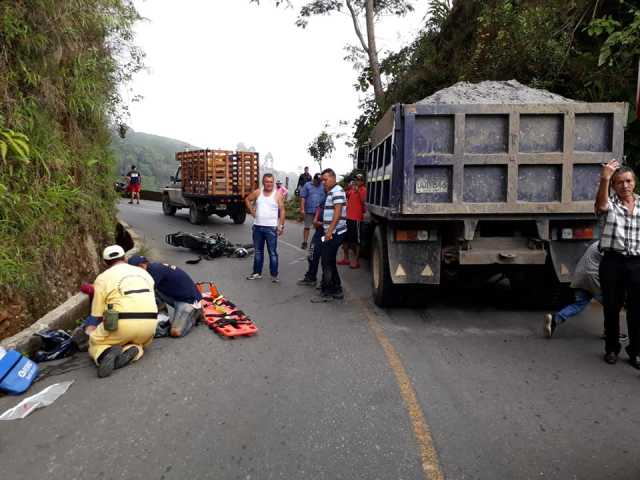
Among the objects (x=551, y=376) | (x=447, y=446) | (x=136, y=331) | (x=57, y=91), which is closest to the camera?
(x=447, y=446)

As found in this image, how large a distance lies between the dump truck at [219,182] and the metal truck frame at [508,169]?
11.6 meters

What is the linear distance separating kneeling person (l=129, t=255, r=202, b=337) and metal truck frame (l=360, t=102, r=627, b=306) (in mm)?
2464

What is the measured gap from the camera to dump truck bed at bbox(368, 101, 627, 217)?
538 cm

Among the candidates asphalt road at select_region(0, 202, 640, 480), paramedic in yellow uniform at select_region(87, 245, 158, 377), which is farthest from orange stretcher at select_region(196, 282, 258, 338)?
paramedic in yellow uniform at select_region(87, 245, 158, 377)

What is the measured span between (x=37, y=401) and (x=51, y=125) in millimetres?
4145

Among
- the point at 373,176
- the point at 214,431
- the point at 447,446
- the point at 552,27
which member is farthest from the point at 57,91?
the point at 552,27

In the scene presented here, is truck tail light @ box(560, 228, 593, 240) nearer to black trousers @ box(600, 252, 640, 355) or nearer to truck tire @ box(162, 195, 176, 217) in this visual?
black trousers @ box(600, 252, 640, 355)

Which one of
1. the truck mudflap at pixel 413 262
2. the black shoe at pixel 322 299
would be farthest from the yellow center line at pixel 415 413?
the black shoe at pixel 322 299

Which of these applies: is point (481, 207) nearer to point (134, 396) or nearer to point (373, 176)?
point (373, 176)

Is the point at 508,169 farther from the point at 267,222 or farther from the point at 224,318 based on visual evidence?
the point at 267,222

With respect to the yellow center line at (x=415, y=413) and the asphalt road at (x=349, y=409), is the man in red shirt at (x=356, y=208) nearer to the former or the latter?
the asphalt road at (x=349, y=409)

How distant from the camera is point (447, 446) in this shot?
3064 millimetres

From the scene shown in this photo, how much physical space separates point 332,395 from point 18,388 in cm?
251

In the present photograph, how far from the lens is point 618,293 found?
14.8 feet
